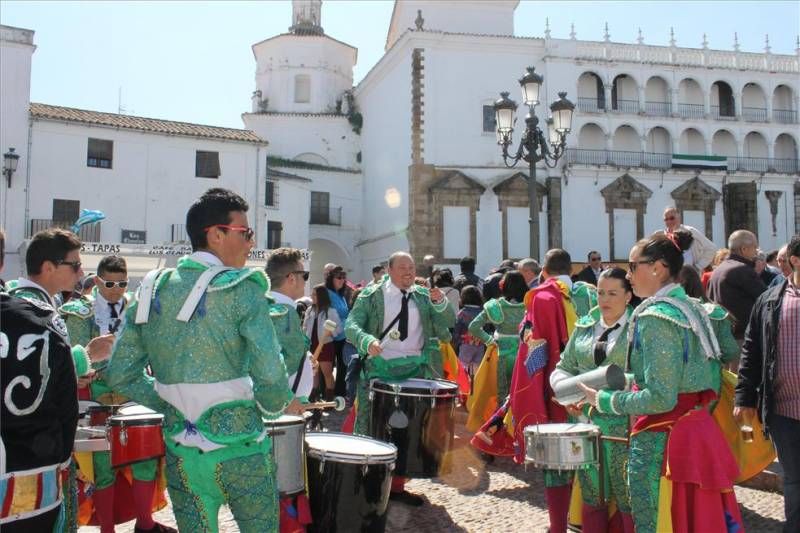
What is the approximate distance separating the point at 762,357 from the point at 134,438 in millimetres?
3680

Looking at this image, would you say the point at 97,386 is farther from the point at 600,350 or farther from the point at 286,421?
the point at 600,350

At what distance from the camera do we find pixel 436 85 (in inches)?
1158

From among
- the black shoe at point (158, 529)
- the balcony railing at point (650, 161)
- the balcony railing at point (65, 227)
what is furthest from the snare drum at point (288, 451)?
the balcony railing at point (650, 161)

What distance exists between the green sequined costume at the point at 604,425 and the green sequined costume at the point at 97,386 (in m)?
2.81

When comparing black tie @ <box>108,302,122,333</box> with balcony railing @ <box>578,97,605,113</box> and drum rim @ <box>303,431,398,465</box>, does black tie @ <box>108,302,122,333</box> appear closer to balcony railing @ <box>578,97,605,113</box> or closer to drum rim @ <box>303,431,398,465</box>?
drum rim @ <box>303,431,398,465</box>

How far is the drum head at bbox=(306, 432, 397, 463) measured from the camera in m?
4.11

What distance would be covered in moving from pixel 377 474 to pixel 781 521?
3.43 m

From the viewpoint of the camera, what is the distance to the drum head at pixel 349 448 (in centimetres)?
411

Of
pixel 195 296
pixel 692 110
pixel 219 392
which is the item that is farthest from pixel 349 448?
pixel 692 110

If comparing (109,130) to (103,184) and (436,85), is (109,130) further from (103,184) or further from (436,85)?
(436,85)

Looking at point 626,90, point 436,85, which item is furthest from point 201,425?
point 626,90

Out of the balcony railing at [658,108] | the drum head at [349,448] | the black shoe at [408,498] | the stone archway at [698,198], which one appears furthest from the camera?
the balcony railing at [658,108]

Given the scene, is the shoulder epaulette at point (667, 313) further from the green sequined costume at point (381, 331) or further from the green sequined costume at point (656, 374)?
the green sequined costume at point (381, 331)

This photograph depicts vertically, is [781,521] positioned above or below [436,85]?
below
